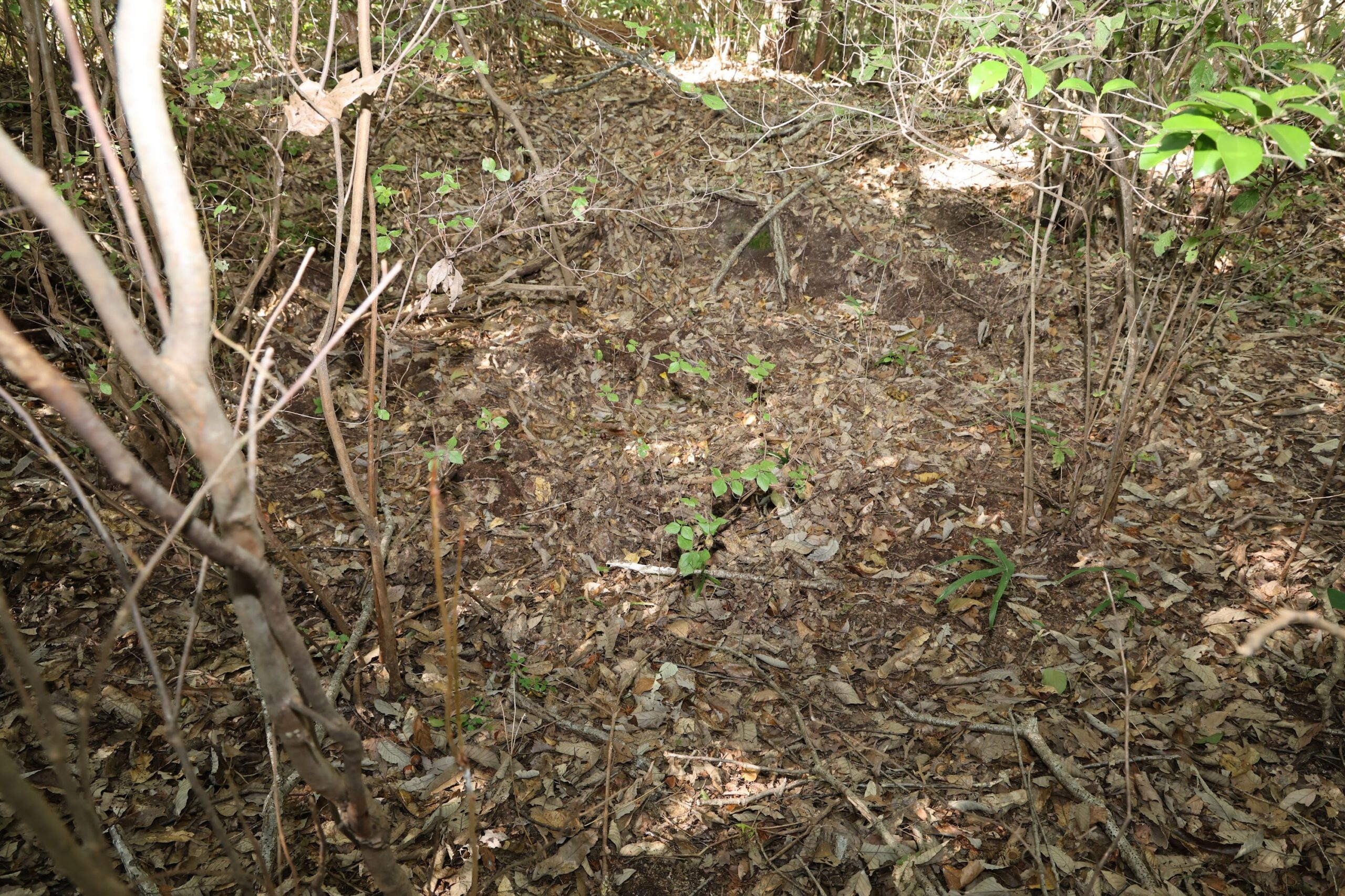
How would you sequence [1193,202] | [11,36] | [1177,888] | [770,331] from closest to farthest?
1. [1177,888]
2. [11,36]
3. [1193,202]
4. [770,331]

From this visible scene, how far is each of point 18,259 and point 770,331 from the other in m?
3.94

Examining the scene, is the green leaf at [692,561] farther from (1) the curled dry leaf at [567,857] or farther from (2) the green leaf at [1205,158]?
(2) the green leaf at [1205,158]

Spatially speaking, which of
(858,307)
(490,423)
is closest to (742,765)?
(490,423)

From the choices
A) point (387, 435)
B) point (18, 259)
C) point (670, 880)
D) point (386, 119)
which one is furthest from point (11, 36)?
point (670, 880)

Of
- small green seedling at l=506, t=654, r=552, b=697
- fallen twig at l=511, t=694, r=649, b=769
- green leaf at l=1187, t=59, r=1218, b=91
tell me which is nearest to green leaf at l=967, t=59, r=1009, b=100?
green leaf at l=1187, t=59, r=1218, b=91

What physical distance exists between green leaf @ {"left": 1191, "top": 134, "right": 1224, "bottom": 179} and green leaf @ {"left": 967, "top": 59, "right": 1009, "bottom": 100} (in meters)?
0.48

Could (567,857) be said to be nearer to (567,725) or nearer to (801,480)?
(567,725)

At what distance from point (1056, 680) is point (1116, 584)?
1.92 ft

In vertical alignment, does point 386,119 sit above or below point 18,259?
above

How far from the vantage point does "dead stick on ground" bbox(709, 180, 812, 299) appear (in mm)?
4703

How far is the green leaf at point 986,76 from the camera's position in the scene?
1720 mm

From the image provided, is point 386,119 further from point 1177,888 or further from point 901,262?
point 1177,888

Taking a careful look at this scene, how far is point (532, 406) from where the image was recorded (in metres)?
3.91

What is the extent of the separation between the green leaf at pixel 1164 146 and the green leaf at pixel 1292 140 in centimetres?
13
